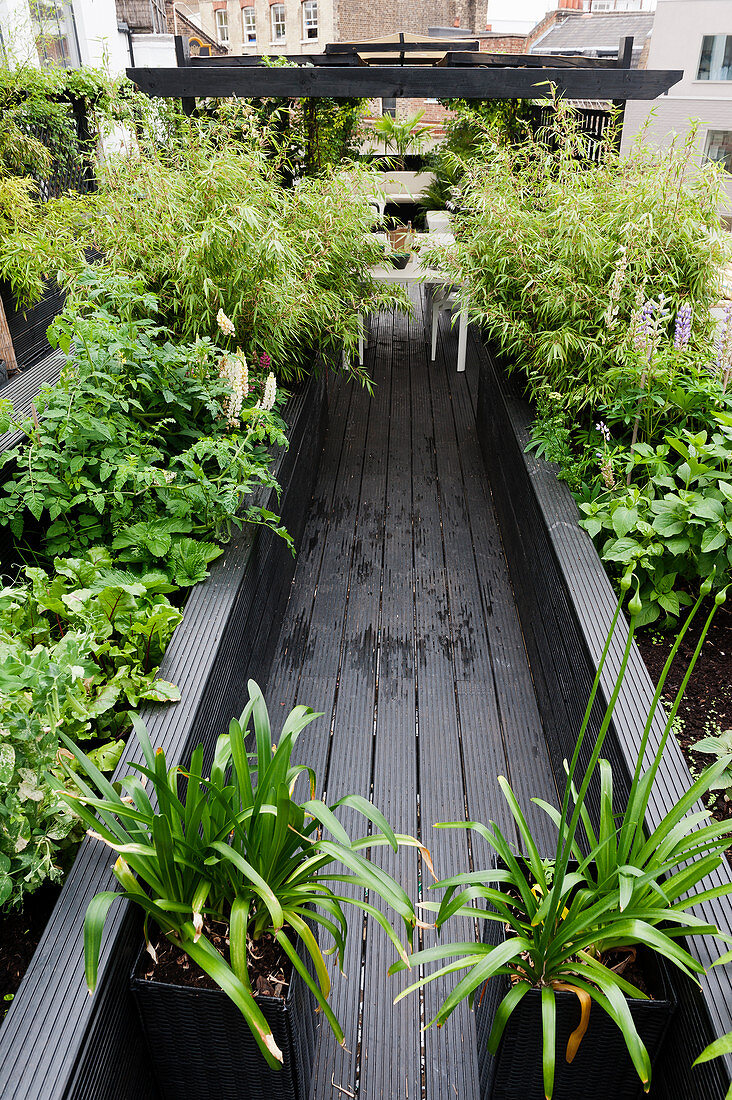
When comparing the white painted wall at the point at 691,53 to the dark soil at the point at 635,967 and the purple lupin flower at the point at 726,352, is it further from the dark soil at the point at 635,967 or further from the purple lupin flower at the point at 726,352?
the dark soil at the point at 635,967

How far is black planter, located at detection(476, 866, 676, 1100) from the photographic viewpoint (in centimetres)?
123

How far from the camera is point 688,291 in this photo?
3.14m

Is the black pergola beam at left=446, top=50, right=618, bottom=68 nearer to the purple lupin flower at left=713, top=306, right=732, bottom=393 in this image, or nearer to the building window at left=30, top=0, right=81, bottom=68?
the purple lupin flower at left=713, top=306, right=732, bottom=393

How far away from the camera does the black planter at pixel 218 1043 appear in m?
1.22

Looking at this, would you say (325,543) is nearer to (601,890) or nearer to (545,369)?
(545,369)

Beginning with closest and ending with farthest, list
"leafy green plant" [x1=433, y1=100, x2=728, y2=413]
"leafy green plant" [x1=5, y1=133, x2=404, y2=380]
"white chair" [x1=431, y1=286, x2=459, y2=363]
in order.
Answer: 1. "leafy green plant" [x1=5, y1=133, x2=404, y2=380]
2. "leafy green plant" [x1=433, y1=100, x2=728, y2=413]
3. "white chair" [x1=431, y1=286, x2=459, y2=363]

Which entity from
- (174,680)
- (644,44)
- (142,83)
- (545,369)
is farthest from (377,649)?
(644,44)

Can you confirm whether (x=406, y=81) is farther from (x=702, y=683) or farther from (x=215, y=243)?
(x=702, y=683)

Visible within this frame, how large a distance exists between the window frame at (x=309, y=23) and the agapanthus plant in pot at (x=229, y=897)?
94.1ft

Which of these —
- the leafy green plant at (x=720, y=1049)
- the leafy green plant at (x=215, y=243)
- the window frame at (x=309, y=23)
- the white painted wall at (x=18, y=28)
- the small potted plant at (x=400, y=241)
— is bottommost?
the leafy green plant at (x=720, y=1049)

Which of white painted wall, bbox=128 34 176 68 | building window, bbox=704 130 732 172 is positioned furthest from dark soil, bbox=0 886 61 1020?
building window, bbox=704 130 732 172

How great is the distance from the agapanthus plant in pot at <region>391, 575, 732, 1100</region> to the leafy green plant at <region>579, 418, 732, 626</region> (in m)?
0.89

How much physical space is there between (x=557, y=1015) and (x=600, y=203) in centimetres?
304

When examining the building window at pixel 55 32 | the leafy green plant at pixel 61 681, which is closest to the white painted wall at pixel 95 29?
the building window at pixel 55 32
